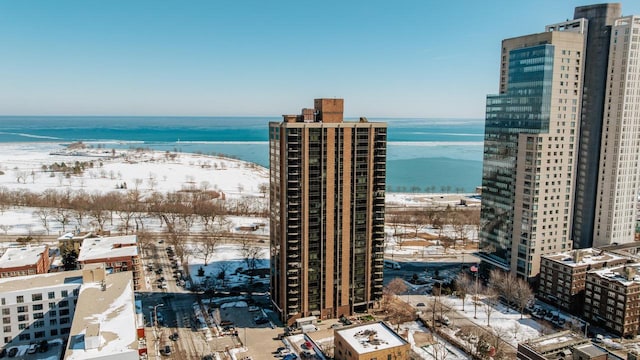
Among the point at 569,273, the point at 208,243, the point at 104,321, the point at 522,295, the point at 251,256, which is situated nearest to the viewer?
the point at 104,321

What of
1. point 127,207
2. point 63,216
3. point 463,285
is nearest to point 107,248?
point 63,216

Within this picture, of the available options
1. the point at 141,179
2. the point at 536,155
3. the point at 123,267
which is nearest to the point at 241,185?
the point at 141,179

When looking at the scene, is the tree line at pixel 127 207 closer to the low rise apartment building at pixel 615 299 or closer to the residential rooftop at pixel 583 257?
the residential rooftop at pixel 583 257

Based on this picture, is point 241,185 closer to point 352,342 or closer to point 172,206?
point 172,206

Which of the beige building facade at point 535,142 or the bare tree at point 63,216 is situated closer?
the beige building facade at point 535,142

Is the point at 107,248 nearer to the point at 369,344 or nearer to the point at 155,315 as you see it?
the point at 155,315

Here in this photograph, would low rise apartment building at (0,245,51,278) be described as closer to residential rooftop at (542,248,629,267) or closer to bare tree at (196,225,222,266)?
bare tree at (196,225,222,266)

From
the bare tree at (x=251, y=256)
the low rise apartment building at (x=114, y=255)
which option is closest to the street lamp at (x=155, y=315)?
the low rise apartment building at (x=114, y=255)
